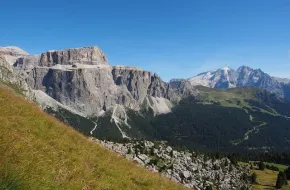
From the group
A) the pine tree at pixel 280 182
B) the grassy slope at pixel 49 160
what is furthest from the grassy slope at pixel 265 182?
the grassy slope at pixel 49 160

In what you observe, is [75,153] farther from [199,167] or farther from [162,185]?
→ [199,167]

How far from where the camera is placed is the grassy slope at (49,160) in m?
14.2

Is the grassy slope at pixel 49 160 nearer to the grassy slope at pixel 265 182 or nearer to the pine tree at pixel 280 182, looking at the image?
the grassy slope at pixel 265 182

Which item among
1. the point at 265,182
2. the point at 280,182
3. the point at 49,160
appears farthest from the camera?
the point at 265,182

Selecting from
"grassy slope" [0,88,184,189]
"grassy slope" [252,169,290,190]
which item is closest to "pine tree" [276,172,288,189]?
"grassy slope" [252,169,290,190]

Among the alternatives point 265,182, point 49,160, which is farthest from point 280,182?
point 49,160

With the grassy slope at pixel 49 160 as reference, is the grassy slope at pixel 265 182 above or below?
below

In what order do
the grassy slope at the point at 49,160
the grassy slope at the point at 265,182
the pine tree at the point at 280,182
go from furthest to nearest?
1. the pine tree at the point at 280,182
2. the grassy slope at the point at 265,182
3. the grassy slope at the point at 49,160

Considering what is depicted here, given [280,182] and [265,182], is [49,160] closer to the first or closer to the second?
[280,182]

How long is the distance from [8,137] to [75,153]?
596 centimetres

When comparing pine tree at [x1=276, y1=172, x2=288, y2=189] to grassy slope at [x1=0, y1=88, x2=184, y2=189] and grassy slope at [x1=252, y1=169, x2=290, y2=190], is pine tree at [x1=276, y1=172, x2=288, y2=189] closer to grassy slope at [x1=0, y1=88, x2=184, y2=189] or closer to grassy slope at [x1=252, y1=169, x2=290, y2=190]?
grassy slope at [x1=252, y1=169, x2=290, y2=190]

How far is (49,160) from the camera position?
1725 cm

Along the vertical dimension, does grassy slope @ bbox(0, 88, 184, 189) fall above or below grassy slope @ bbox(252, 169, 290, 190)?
above

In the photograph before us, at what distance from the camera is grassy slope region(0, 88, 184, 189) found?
14.2m
